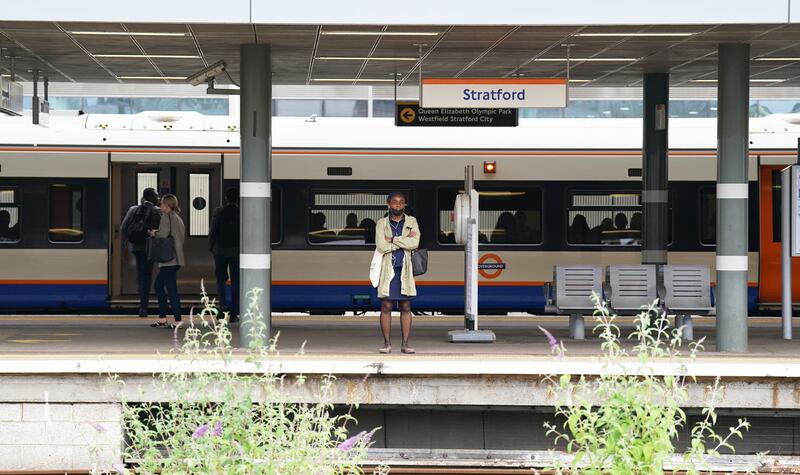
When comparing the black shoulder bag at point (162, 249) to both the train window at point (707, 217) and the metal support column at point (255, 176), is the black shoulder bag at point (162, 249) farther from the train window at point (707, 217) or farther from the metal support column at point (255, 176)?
the train window at point (707, 217)

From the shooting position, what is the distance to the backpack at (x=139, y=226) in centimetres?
1539

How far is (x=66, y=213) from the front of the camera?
56.9ft

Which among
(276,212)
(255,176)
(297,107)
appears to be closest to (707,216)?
(276,212)

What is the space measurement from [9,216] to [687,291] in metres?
9.89

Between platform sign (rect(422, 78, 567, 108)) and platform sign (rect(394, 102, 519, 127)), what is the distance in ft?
7.00

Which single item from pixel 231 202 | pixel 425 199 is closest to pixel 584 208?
pixel 425 199

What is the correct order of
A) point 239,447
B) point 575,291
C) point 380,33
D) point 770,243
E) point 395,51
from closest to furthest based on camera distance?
point 239,447 → point 380,33 → point 395,51 → point 575,291 → point 770,243

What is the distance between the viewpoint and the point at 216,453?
18.6ft

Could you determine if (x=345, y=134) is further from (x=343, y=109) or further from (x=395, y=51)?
(x=343, y=109)

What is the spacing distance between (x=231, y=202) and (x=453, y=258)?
3.72 metres

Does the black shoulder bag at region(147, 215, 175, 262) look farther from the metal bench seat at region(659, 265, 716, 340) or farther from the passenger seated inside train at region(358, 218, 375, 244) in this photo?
the metal bench seat at region(659, 265, 716, 340)

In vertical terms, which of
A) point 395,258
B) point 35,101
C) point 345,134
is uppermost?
point 35,101

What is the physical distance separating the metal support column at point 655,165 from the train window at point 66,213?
8.19 metres

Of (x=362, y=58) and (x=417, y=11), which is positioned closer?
(x=417, y=11)
